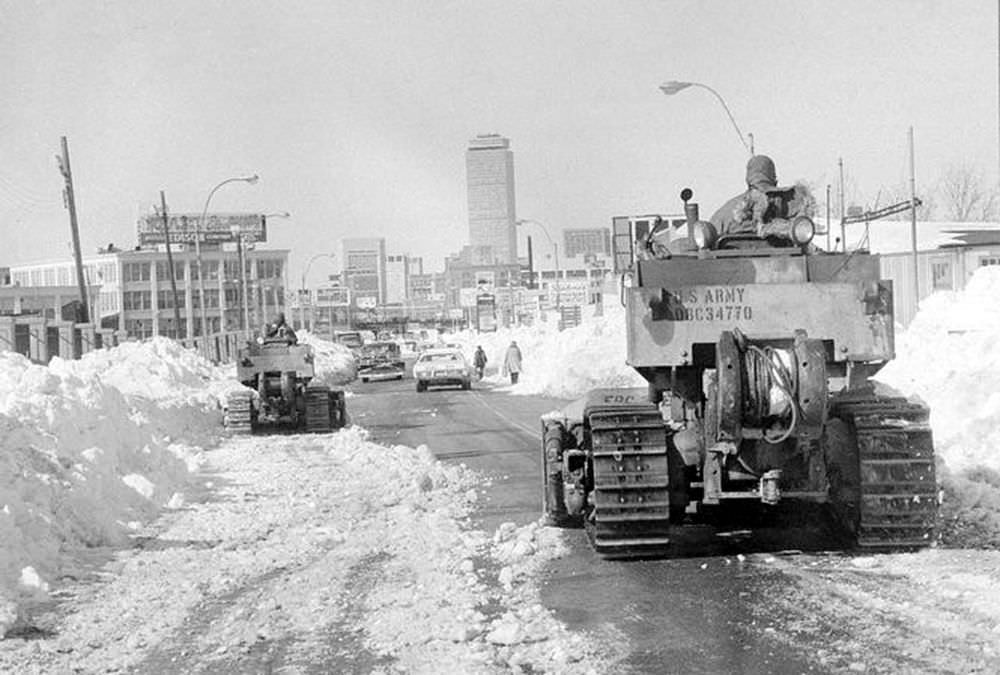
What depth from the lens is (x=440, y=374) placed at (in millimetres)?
44625

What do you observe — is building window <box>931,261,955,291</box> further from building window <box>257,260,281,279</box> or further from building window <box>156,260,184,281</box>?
building window <box>257,260,281,279</box>

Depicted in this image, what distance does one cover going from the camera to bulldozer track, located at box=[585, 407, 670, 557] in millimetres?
9836

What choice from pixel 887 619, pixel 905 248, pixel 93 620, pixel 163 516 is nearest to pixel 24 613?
pixel 93 620

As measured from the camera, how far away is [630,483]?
32.2ft

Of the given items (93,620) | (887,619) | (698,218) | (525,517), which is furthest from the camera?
(525,517)

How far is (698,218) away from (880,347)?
2.09 meters

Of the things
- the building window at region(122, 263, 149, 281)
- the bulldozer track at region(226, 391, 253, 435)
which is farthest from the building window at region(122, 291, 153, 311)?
the bulldozer track at region(226, 391, 253, 435)

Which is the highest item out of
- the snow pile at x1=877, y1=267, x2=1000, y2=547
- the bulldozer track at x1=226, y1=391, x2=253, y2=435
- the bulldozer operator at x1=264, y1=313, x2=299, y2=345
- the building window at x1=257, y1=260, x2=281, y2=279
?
the building window at x1=257, y1=260, x2=281, y2=279

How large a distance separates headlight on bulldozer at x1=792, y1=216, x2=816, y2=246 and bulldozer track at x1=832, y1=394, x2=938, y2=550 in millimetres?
1672

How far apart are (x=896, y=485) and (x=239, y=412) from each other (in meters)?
18.5

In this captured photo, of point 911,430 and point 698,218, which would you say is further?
point 698,218

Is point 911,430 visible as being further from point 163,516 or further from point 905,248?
point 905,248

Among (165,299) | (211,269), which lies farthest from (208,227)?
(165,299)

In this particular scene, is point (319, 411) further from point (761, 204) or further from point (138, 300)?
point (138, 300)
